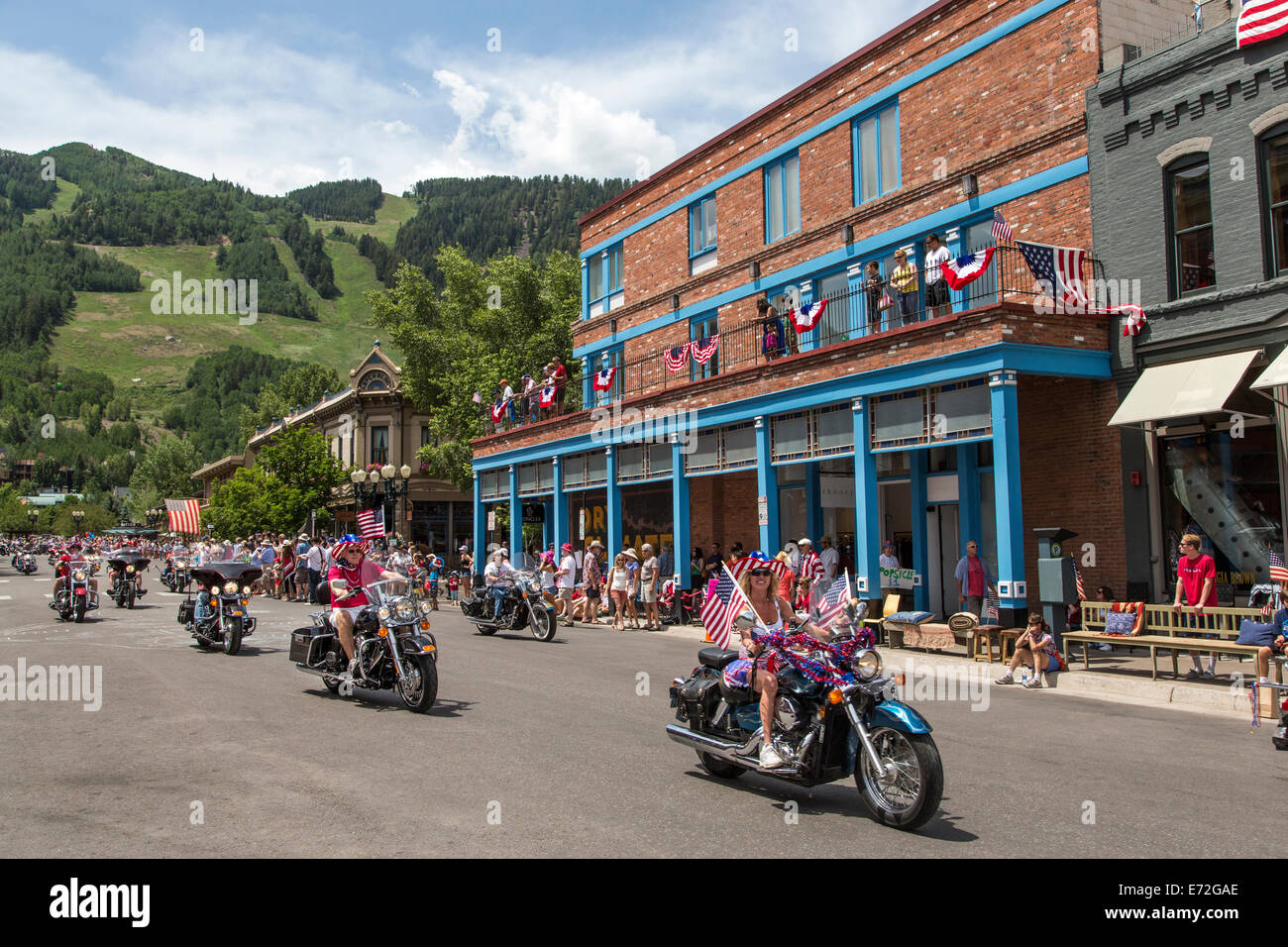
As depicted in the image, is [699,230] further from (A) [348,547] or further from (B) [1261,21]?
(A) [348,547]

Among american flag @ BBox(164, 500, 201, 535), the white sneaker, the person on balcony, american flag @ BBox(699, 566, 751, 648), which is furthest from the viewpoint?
american flag @ BBox(164, 500, 201, 535)

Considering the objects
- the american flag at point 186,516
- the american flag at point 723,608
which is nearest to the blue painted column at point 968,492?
the american flag at point 723,608

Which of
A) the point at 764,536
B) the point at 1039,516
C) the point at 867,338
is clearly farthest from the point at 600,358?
the point at 1039,516

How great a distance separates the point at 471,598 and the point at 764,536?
6.51m

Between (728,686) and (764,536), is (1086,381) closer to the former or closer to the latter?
(764,536)

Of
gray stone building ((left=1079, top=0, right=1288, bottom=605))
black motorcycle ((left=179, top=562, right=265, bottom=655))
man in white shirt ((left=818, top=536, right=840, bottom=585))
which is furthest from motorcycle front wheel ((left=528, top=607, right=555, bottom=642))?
gray stone building ((left=1079, top=0, right=1288, bottom=605))

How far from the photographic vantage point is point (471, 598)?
20406mm

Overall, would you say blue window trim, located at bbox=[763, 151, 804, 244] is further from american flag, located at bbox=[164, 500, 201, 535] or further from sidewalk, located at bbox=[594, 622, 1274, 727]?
american flag, located at bbox=[164, 500, 201, 535]

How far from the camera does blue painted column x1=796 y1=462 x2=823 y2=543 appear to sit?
23.9 metres

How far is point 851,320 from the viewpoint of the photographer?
74.3 feet

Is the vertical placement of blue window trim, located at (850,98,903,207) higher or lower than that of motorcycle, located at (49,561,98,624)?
higher

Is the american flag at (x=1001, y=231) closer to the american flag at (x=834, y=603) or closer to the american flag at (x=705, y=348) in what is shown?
the american flag at (x=705, y=348)

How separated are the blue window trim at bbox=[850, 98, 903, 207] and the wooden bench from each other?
11294 millimetres
